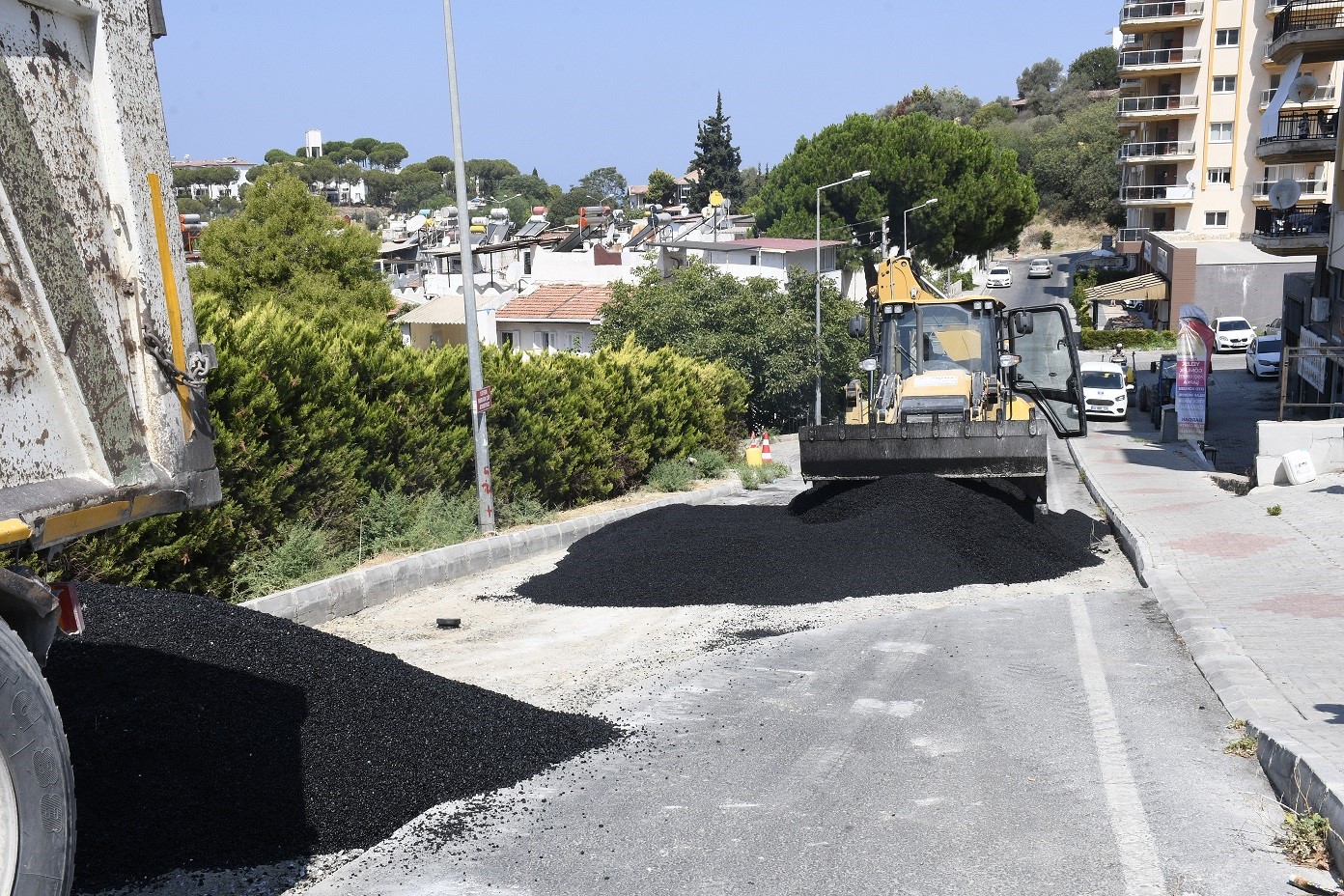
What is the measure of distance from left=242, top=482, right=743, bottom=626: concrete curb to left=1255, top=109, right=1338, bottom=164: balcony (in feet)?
83.0

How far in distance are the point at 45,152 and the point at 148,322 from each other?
61cm

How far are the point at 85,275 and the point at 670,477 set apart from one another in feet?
61.7

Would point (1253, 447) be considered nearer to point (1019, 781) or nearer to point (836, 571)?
point (836, 571)

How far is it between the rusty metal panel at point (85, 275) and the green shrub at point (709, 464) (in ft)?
66.3

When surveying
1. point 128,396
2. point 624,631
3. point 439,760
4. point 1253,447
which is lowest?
point 1253,447

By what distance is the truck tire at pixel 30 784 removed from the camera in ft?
11.0

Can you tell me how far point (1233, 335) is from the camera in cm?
5397

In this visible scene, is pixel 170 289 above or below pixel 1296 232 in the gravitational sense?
above

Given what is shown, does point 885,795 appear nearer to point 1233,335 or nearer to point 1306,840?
point 1306,840

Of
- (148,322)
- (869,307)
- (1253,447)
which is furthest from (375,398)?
(1253,447)

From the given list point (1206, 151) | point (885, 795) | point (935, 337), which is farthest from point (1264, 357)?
point (885, 795)

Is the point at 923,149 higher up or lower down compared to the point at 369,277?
higher up

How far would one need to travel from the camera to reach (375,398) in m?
14.8

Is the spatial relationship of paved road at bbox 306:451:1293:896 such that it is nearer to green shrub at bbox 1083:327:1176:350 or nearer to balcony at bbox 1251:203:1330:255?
balcony at bbox 1251:203:1330:255
